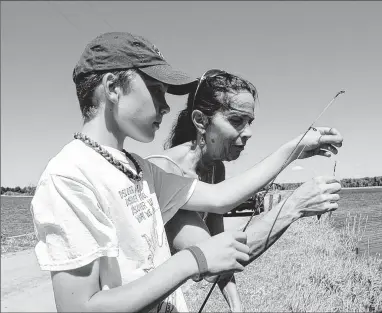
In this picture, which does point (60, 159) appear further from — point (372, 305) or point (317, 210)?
point (372, 305)

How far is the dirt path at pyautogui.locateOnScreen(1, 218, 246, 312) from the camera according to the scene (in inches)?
246

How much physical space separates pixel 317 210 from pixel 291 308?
3.01m

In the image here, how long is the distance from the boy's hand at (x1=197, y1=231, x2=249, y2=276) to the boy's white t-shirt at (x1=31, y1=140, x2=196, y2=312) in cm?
26

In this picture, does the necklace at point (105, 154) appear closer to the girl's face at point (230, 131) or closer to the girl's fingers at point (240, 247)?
the girl's fingers at point (240, 247)

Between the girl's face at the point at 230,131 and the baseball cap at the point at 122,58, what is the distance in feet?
2.95

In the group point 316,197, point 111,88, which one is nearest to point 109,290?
point 111,88

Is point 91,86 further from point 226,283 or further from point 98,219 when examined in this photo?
point 226,283

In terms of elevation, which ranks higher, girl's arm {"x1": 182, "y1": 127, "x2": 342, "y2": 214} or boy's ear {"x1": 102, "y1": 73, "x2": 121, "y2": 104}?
boy's ear {"x1": 102, "y1": 73, "x2": 121, "y2": 104}

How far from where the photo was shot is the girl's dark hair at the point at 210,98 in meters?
2.60

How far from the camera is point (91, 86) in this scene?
1601 millimetres

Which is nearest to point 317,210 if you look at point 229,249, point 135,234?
point 229,249

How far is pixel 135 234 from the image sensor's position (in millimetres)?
1457

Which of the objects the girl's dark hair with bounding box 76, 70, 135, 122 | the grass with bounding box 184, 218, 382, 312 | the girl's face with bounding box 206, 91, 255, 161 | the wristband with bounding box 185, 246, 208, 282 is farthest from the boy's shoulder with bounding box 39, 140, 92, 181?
the grass with bounding box 184, 218, 382, 312

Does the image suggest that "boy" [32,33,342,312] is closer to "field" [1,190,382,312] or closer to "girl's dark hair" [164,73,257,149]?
"girl's dark hair" [164,73,257,149]
